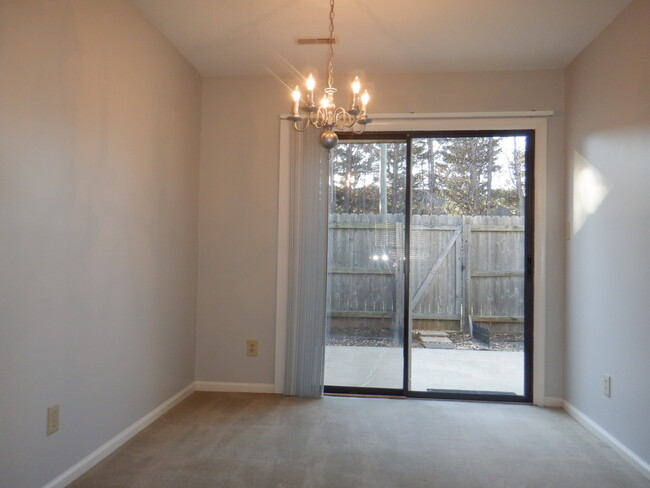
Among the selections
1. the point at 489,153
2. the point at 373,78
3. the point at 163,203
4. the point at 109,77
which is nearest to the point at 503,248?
the point at 489,153

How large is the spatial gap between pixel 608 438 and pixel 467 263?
1408 mm

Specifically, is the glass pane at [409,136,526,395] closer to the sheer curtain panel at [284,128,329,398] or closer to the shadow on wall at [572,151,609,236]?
the shadow on wall at [572,151,609,236]

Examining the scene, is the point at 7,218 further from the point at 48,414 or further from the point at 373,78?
the point at 373,78

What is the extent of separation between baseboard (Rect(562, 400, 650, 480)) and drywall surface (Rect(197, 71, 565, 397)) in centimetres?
217

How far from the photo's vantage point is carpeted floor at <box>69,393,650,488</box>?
208cm

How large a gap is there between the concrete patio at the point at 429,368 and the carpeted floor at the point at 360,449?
202 mm

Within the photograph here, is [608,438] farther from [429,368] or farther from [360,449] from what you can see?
[360,449]

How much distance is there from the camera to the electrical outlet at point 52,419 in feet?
6.14

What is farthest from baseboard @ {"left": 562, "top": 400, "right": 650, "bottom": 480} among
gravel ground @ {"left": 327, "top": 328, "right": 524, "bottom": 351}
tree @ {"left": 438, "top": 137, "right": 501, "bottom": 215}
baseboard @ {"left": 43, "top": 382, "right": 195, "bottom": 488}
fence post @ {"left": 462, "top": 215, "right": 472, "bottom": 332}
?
baseboard @ {"left": 43, "top": 382, "right": 195, "bottom": 488}

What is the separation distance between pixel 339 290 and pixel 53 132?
2206 mm

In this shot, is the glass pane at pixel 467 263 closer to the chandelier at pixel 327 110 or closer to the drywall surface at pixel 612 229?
the drywall surface at pixel 612 229

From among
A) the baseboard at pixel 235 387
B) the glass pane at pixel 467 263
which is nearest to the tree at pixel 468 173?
the glass pane at pixel 467 263

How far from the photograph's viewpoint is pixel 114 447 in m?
2.34

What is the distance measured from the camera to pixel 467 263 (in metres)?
3.35
